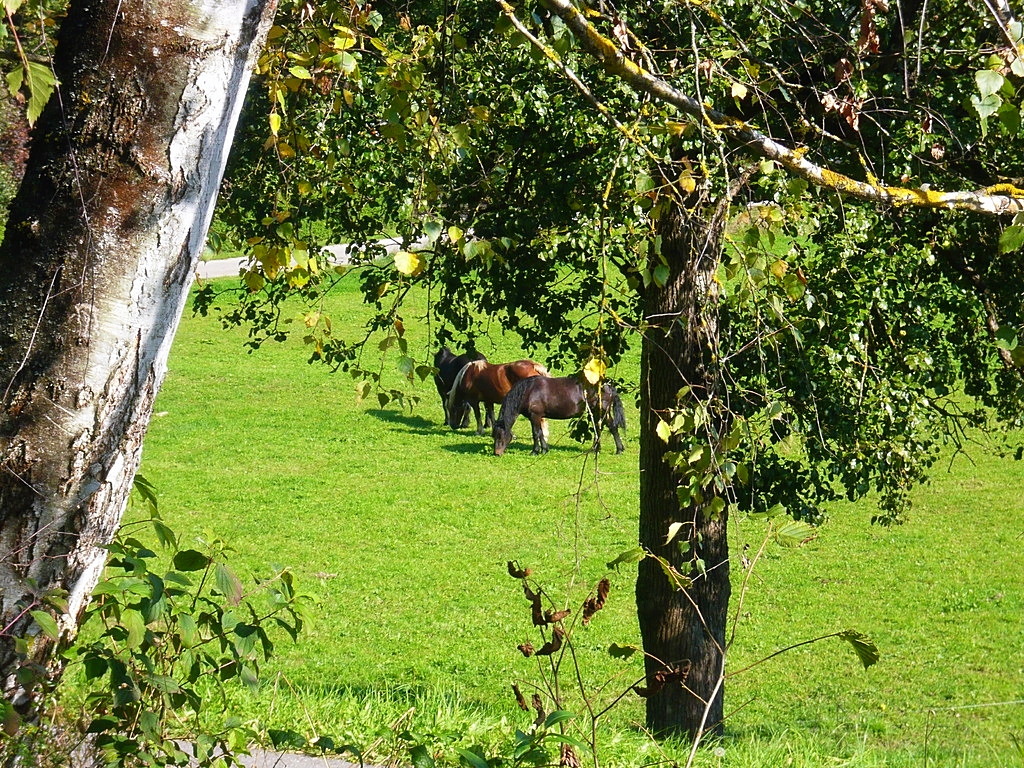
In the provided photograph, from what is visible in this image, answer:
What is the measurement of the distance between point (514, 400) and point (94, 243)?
1700cm

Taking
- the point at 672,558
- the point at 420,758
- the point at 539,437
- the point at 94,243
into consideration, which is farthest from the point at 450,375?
the point at 94,243

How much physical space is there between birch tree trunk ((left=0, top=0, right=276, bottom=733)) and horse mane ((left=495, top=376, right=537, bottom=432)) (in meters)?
16.8

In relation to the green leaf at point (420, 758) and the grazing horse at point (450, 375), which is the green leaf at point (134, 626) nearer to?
the green leaf at point (420, 758)

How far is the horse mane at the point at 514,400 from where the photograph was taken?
748 inches

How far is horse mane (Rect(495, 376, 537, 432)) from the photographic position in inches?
748

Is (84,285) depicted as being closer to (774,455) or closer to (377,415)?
(774,455)

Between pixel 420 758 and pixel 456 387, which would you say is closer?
pixel 420 758

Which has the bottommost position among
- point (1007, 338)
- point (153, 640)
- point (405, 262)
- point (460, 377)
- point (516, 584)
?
point (516, 584)

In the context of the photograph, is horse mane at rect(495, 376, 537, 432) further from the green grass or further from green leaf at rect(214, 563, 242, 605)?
green leaf at rect(214, 563, 242, 605)

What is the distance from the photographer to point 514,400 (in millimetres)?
19078

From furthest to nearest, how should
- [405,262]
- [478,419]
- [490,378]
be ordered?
[478,419] → [490,378] → [405,262]

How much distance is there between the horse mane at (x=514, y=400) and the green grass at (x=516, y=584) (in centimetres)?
92

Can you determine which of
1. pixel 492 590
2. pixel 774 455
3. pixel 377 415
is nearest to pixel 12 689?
pixel 774 455

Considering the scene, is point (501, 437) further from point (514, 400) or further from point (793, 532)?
point (793, 532)
